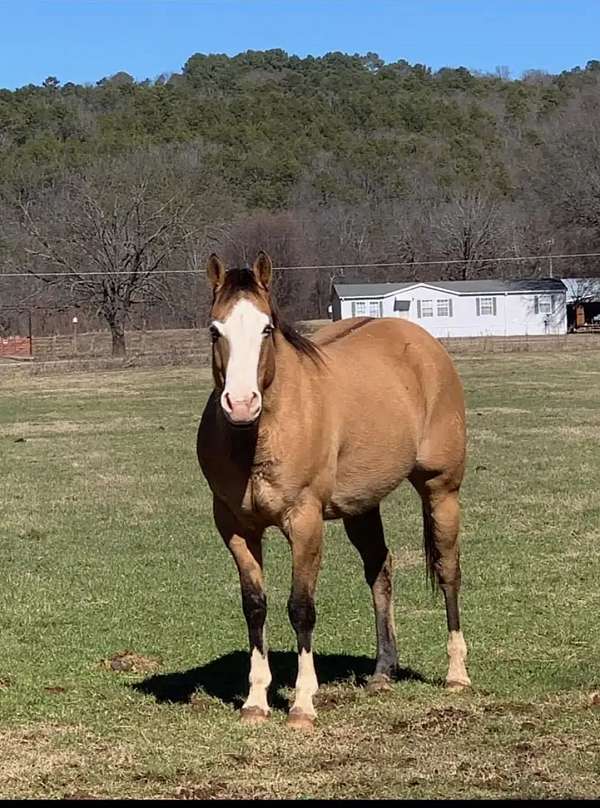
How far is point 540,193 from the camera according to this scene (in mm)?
71312

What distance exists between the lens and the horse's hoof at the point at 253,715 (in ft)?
18.1

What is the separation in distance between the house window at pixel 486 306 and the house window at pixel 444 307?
1.84m

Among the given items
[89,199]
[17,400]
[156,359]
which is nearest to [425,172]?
[89,199]

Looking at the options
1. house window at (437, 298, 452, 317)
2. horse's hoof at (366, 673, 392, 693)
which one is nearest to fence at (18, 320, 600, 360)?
house window at (437, 298, 452, 317)

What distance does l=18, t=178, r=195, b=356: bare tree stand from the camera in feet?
191

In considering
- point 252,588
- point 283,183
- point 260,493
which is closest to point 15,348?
point 283,183

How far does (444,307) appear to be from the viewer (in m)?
74.6

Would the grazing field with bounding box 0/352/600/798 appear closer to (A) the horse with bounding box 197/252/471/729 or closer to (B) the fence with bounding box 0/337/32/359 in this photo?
(A) the horse with bounding box 197/252/471/729

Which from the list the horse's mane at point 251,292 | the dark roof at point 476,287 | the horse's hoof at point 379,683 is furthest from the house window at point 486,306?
the horse's mane at point 251,292

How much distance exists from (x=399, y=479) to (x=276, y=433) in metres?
1.07

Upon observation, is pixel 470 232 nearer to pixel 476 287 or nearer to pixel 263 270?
pixel 476 287

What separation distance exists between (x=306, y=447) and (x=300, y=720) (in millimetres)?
1319

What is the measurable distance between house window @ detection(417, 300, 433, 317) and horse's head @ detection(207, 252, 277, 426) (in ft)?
230

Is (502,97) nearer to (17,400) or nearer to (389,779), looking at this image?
(17,400)
